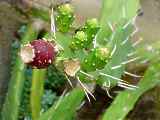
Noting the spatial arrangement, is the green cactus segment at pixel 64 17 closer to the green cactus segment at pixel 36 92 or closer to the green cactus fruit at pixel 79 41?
the green cactus fruit at pixel 79 41

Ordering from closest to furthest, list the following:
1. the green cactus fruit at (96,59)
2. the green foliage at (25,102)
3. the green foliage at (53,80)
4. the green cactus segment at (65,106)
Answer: the green cactus fruit at (96,59) < the green cactus segment at (65,106) < the green foliage at (25,102) < the green foliage at (53,80)

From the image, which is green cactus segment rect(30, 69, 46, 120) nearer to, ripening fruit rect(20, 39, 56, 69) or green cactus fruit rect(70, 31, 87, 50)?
green cactus fruit rect(70, 31, 87, 50)

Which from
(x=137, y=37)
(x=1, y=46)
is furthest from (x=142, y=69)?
(x=1, y=46)

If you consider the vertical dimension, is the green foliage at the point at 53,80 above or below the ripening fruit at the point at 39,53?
below

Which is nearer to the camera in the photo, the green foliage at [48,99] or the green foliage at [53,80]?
the green foliage at [48,99]

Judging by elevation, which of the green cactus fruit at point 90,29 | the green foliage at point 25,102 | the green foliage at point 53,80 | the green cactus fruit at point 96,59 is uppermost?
the green cactus fruit at point 90,29

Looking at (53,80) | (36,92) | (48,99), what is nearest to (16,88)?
(36,92)

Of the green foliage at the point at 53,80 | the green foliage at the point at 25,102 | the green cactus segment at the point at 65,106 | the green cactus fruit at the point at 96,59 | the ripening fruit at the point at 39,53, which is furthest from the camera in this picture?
the green foliage at the point at 53,80

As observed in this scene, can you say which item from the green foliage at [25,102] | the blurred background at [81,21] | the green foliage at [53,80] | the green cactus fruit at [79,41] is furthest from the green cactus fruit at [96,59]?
the green foliage at [53,80]
